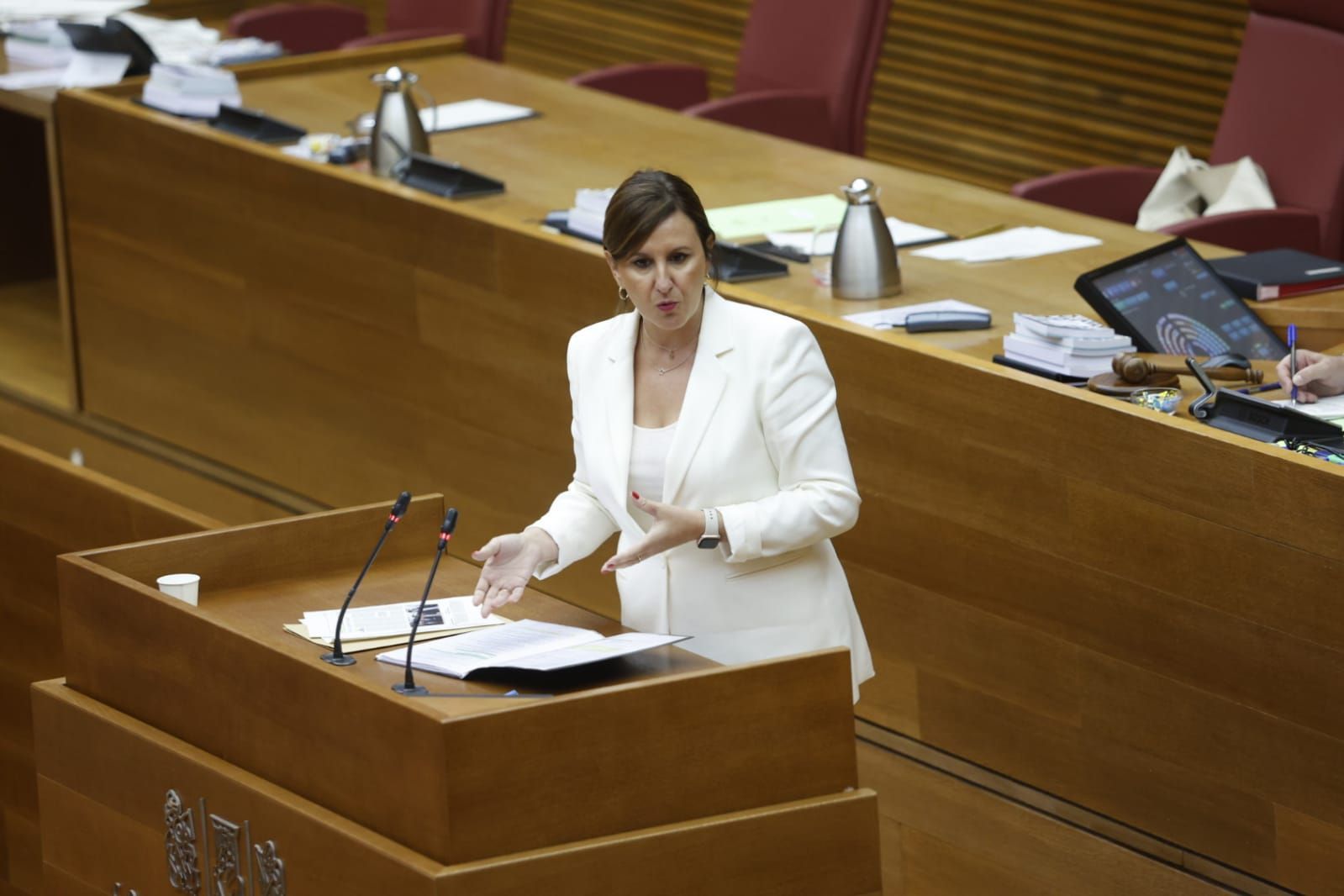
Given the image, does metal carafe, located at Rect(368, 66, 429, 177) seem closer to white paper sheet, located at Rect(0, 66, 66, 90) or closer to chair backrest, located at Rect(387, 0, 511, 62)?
white paper sheet, located at Rect(0, 66, 66, 90)

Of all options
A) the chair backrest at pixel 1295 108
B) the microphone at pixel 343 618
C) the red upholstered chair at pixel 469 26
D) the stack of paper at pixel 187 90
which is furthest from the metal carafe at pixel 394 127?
the microphone at pixel 343 618

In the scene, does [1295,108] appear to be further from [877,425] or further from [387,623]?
[387,623]

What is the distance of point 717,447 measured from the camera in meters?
2.77

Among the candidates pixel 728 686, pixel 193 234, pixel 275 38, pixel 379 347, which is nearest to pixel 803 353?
pixel 728 686

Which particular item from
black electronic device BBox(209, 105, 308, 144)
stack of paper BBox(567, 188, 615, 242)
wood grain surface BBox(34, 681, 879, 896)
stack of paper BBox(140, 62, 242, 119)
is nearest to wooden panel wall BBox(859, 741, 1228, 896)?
wood grain surface BBox(34, 681, 879, 896)

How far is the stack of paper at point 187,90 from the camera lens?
5332 millimetres

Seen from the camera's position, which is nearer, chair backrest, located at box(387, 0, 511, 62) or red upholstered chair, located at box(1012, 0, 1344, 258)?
red upholstered chair, located at box(1012, 0, 1344, 258)

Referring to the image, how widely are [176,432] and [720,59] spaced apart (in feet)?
9.70

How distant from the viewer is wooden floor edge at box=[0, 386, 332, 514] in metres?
5.14

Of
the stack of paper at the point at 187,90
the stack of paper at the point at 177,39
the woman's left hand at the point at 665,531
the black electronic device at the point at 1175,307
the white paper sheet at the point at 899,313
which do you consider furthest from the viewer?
the stack of paper at the point at 177,39

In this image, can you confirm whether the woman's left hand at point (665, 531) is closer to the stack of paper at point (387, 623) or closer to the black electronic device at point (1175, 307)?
the stack of paper at point (387, 623)

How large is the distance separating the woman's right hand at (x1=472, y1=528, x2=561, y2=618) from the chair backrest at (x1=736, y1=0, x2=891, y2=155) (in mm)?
3053

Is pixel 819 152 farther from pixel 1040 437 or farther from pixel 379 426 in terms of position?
pixel 1040 437

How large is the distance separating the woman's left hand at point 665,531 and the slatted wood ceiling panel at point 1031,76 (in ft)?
12.4
